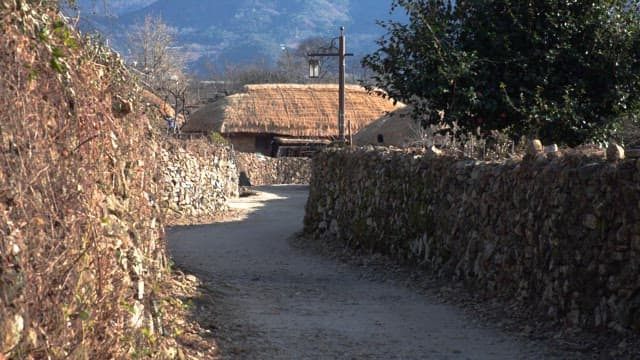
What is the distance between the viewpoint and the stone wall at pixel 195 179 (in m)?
23.1

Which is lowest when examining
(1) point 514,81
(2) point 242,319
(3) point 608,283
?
(2) point 242,319

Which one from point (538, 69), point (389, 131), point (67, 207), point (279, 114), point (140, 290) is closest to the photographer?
point (67, 207)

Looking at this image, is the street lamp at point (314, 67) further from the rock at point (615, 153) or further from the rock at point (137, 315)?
the rock at point (137, 315)

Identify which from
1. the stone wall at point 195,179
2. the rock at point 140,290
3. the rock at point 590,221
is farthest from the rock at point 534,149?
the stone wall at point 195,179

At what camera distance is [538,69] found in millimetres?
14320

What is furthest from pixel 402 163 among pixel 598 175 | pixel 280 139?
pixel 280 139

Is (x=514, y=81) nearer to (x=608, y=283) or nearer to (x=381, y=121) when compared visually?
Result: (x=608, y=283)

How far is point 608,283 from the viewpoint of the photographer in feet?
25.9

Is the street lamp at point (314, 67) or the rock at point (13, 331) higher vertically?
the street lamp at point (314, 67)

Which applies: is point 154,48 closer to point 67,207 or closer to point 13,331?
point 67,207

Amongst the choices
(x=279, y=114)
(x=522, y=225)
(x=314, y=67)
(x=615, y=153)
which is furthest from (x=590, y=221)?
(x=279, y=114)

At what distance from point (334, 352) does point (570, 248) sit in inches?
91.9

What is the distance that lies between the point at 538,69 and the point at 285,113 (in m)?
38.6

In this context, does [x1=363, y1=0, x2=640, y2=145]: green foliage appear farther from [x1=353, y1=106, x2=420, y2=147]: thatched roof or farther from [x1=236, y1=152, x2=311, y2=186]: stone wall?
[x1=236, y1=152, x2=311, y2=186]: stone wall
